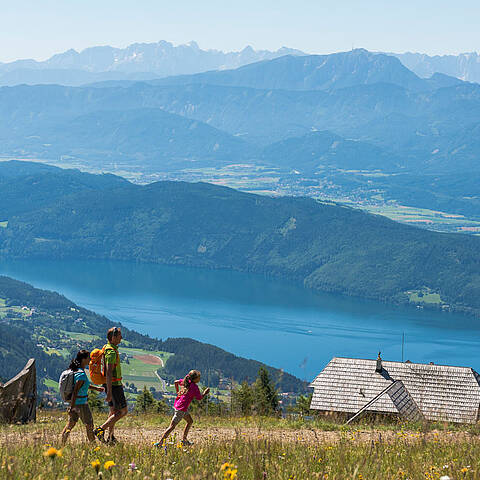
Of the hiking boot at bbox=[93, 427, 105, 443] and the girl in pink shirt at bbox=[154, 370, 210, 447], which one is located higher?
the girl in pink shirt at bbox=[154, 370, 210, 447]

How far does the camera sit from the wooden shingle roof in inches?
1189

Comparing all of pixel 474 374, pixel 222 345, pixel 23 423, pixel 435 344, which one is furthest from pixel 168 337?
pixel 23 423

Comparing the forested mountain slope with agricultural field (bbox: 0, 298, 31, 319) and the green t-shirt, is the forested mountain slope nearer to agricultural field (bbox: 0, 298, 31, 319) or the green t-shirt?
agricultural field (bbox: 0, 298, 31, 319)

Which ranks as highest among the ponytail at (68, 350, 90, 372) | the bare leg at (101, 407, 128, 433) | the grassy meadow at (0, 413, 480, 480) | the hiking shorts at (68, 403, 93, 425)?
the ponytail at (68, 350, 90, 372)

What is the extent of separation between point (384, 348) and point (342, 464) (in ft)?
427

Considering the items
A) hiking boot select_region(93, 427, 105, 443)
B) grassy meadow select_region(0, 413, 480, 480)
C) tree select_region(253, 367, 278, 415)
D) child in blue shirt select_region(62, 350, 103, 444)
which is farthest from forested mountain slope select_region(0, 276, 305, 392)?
grassy meadow select_region(0, 413, 480, 480)

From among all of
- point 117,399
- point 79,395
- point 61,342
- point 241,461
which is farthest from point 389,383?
point 61,342

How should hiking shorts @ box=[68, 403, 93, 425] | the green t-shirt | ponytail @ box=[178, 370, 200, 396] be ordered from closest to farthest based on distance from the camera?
hiking shorts @ box=[68, 403, 93, 425] → the green t-shirt → ponytail @ box=[178, 370, 200, 396]

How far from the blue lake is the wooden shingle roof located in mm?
79149

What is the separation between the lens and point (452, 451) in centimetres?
→ 883

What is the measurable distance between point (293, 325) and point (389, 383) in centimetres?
12541

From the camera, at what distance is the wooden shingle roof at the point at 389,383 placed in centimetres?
3020

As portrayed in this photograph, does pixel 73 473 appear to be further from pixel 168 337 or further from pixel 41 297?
pixel 41 297

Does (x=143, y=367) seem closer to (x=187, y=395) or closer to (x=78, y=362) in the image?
(x=187, y=395)
